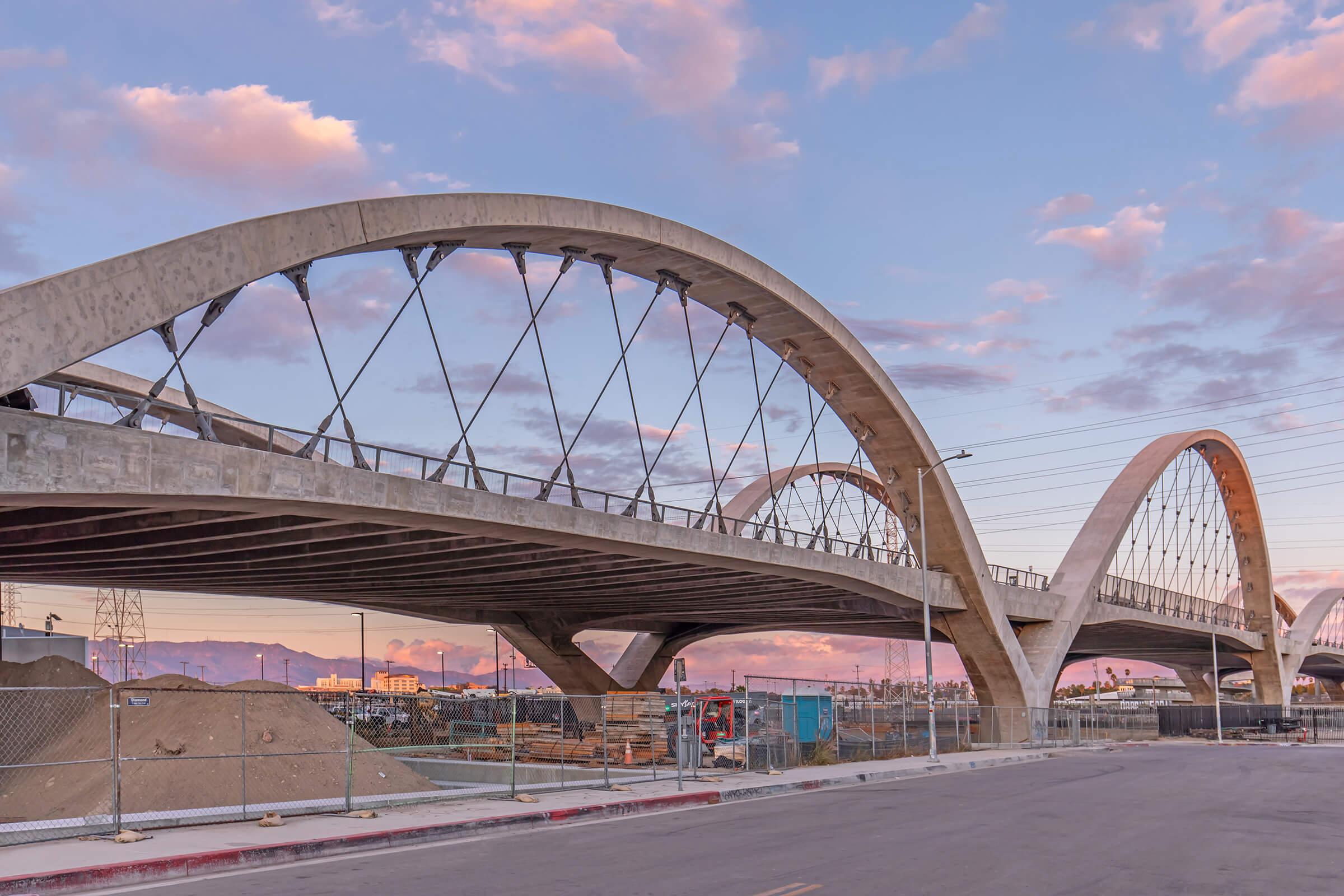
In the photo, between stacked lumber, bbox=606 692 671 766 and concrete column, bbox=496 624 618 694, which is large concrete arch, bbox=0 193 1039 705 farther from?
concrete column, bbox=496 624 618 694

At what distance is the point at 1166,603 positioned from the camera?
8206cm

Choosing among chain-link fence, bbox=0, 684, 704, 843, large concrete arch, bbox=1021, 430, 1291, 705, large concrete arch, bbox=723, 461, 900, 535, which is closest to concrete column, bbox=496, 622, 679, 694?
large concrete arch, bbox=723, 461, 900, 535

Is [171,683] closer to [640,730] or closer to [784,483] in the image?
[640,730]

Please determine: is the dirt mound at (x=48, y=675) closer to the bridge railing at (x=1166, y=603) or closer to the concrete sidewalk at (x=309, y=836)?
the concrete sidewalk at (x=309, y=836)

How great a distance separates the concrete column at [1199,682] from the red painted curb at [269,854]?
15922cm

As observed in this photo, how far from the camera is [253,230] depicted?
23844 mm

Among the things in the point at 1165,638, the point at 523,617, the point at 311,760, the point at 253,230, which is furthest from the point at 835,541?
the point at 1165,638

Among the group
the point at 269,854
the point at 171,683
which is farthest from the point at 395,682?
the point at 269,854

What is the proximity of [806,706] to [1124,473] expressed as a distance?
1501 inches

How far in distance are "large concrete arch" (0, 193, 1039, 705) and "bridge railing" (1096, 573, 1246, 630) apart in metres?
13.4

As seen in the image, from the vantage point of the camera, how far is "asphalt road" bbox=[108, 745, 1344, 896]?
12289 millimetres

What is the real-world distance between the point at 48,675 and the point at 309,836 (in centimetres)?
2209

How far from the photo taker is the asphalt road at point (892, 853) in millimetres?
12289

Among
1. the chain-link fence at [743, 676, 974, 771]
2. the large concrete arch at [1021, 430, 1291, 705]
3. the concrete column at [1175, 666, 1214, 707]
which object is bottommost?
the concrete column at [1175, 666, 1214, 707]
